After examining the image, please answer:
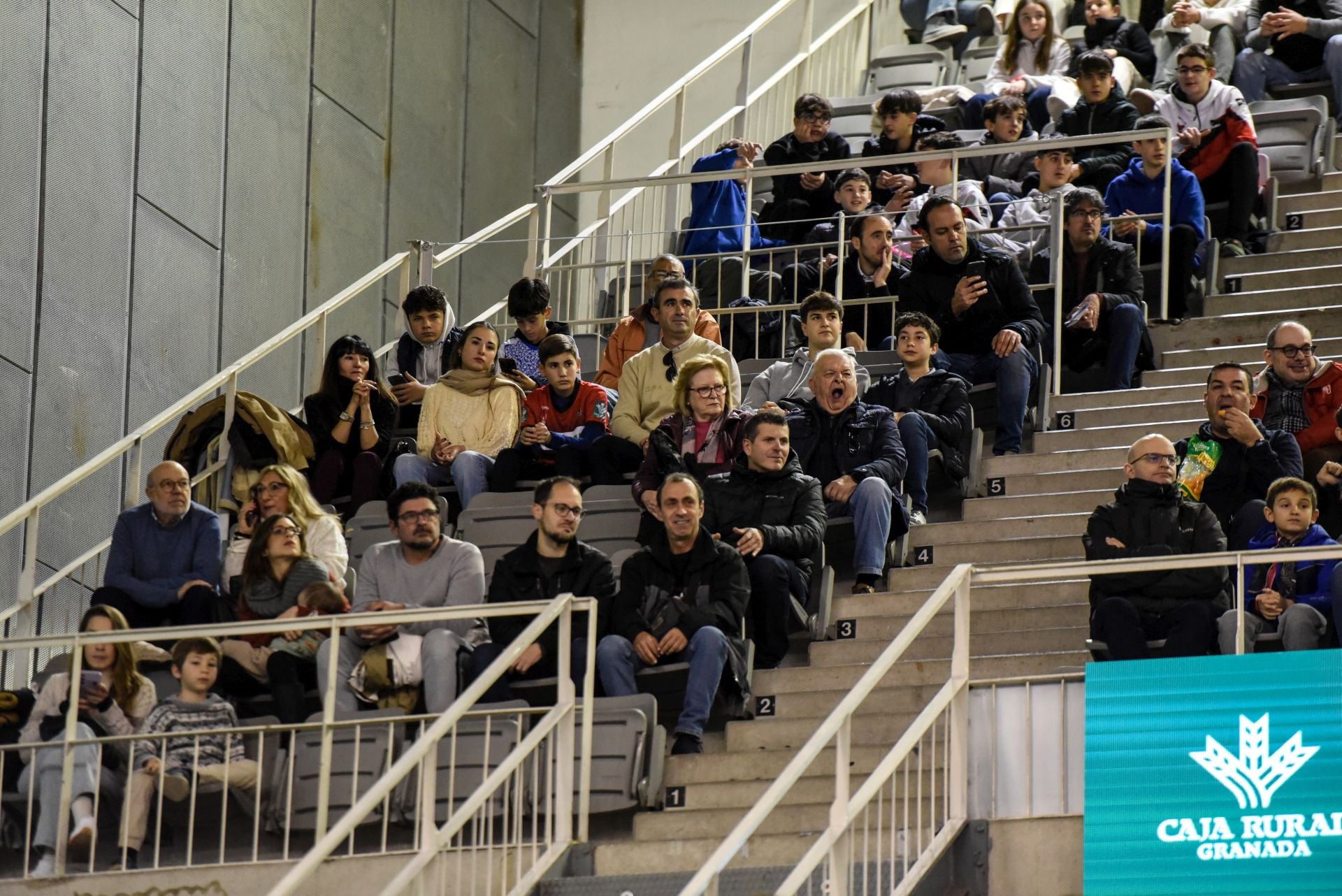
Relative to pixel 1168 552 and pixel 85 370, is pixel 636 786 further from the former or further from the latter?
pixel 85 370

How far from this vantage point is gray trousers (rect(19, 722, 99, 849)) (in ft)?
28.7

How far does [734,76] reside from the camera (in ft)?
59.3

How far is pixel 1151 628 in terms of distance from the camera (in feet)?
28.6

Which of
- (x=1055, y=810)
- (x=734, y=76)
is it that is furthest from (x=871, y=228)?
(x=734, y=76)

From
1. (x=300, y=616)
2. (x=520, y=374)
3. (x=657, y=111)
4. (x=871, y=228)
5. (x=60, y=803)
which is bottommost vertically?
(x=60, y=803)

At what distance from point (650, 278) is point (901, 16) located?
18.2 ft

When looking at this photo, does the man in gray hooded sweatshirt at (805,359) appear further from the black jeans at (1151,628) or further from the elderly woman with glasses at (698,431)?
the black jeans at (1151,628)

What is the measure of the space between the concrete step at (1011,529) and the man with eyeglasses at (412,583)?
1797mm

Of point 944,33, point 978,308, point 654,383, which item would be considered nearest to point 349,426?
point 654,383

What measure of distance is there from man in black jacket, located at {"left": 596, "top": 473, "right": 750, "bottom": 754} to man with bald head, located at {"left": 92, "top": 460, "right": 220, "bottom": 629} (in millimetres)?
1821

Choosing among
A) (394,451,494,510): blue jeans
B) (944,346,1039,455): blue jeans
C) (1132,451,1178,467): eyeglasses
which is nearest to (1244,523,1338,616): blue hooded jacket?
(1132,451,1178,467): eyeglasses

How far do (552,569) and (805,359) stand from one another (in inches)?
86.3

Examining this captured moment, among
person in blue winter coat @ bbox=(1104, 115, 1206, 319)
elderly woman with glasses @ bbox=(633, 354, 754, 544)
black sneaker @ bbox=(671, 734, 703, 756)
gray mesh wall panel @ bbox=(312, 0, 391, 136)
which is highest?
gray mesh wall panel @ bbox=(312, 0, 391, 136)

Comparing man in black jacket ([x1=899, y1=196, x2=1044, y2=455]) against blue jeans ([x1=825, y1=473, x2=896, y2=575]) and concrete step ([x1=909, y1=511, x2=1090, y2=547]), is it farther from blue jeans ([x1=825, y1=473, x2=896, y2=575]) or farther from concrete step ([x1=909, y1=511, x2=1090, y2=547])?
blue jeans ([x1=825, y1=473, x2=896, y2=575])
